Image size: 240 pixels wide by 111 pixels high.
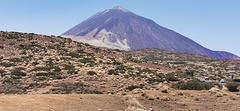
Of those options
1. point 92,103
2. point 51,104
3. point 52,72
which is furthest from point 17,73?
point 51,104

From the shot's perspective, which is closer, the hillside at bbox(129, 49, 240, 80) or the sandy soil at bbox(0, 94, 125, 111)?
the sandy soil at bbox(0, 94, 125, 111)

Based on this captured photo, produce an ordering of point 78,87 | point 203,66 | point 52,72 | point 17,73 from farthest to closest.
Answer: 1. point 203,66
2. point 52,72
3. point 17,73
4. point 78,87

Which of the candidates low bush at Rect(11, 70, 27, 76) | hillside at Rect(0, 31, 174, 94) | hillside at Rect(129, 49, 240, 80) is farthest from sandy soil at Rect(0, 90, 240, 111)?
hillside at Rect(129, 49, 240, 80)

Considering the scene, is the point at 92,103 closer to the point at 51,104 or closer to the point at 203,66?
the point at 51,104

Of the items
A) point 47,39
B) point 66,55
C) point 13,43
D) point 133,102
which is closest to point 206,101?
point 133,102

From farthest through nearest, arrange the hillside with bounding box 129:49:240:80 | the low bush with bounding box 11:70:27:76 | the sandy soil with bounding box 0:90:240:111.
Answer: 1. the hillside with bounding box 129:49:240:80
2. the low bush with bounding box 11:70:27:76
3. the sandy soil with bounding box 0:90:240:111

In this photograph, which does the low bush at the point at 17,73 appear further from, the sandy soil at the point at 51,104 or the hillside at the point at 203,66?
the hillside at the point at 203,66

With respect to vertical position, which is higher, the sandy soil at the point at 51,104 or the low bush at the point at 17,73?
the low bush at the point at 17,73

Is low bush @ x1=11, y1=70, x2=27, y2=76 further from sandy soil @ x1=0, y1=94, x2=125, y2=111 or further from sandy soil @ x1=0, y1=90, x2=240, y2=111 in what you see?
sandy soil @ x1=0, y1=94, x2=125, y2=111

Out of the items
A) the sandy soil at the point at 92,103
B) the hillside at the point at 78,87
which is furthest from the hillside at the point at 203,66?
the sandy soil at the point at 92,103

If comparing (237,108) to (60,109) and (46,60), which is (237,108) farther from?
(46,60)

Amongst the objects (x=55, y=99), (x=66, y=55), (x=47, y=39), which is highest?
(x=47, y=39)
